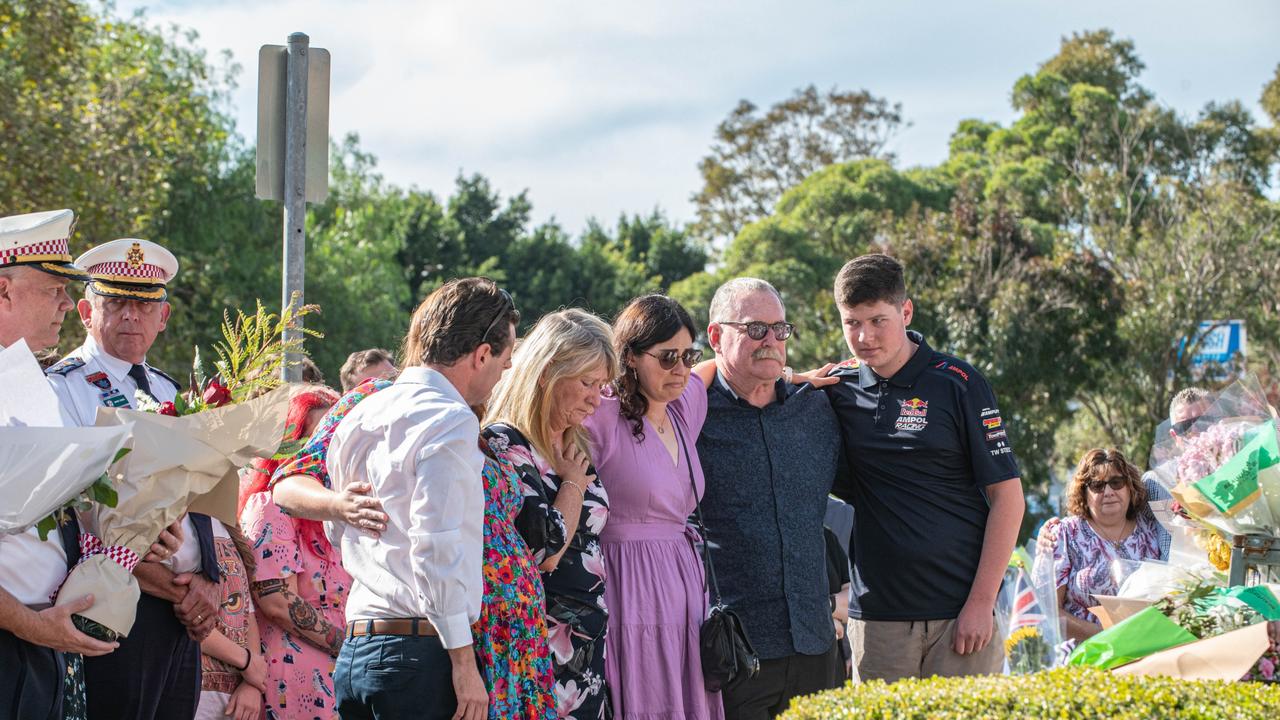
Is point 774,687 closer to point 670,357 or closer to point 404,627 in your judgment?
point 670,357

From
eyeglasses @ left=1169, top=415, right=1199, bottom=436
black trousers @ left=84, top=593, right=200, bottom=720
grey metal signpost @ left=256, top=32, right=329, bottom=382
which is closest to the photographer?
black trousers @ left=84, top=593, right=200, bottom=720

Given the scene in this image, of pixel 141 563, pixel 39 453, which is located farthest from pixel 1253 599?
pixel 39 453

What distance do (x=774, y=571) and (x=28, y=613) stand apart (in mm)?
2489

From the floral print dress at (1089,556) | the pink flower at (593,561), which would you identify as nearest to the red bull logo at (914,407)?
the pink flower at (593,561)

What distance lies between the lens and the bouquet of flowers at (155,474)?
Answer: 3.43 metres

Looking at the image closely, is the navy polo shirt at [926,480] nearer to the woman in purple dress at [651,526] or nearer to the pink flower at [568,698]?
the woman in purple dress at [651,526]

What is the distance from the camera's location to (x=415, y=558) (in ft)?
10.6

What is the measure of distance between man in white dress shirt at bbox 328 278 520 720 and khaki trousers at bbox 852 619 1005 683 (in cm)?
204

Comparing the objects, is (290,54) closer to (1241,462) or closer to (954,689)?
(954,689)

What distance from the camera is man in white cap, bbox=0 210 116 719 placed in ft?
10.7

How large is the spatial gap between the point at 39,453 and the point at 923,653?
329 centimetres

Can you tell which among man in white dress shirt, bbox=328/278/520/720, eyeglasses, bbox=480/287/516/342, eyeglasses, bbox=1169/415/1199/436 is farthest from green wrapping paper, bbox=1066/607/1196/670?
Answer: eyeglasses, bbox=480/287/516/342

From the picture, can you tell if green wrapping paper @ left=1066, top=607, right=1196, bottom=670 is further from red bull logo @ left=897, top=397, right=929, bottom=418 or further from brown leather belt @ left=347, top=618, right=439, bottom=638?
brown leather belt @ left=347, top=618, right=439, bottom=638

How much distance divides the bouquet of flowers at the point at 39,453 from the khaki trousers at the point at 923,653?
116 inches
